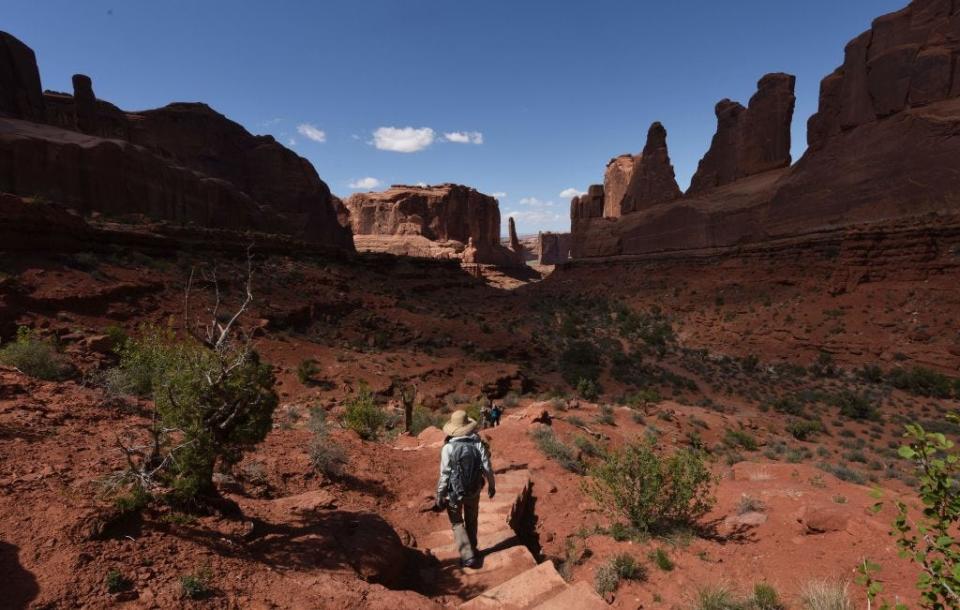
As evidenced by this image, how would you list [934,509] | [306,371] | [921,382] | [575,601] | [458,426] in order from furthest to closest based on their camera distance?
1. [921,382]
2. [306,371]
3. [458,426]
4. [575,601]
5. [934,509]

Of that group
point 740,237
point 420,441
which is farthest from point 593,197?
point 420,441

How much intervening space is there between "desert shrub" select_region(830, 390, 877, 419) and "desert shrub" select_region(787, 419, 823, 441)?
2.45 m

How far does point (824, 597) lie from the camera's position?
3576mm

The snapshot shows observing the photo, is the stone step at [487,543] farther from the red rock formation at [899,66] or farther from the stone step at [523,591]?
the red rock formation at [899,66]

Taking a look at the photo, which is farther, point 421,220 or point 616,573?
point 421,220

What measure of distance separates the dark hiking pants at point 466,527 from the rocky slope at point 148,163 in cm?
3029

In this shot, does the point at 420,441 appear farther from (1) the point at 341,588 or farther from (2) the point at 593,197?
(2) the point at 593,197

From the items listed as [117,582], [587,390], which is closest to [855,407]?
[587,390]

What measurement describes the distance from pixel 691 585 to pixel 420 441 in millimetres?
6270

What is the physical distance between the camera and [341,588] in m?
3.66

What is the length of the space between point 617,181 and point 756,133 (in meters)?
32.4

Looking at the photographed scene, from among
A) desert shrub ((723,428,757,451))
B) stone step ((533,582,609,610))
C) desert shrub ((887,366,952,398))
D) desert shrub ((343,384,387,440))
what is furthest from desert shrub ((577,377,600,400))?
stone step ((533,582,609,610))

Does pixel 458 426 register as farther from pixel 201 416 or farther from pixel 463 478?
pixel 201 416

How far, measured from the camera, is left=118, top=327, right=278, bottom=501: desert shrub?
13.5ft
